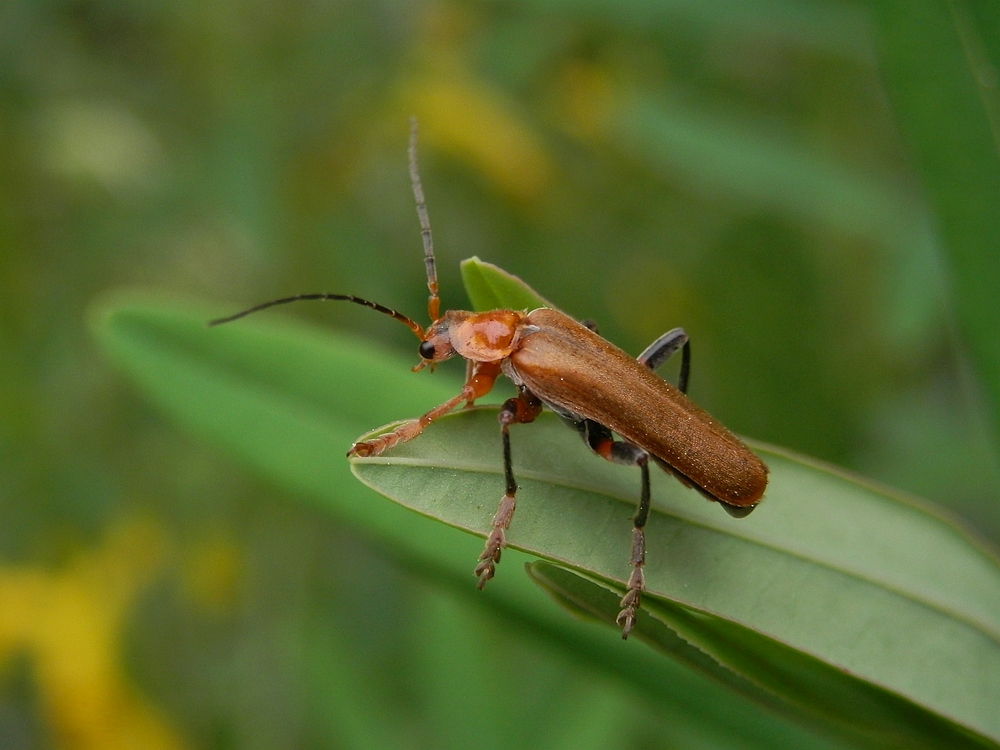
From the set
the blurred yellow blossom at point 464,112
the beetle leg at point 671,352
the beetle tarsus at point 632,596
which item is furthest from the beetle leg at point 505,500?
the blurred yellow blossom at point 464,112

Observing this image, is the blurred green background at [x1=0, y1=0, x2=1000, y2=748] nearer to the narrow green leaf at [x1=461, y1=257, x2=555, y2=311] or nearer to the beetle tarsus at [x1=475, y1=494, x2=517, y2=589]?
the beetle tarsus at [x1=475, y1=494, x2=517, y2=589]

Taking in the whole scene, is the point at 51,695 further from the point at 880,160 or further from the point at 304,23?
the point at 880,160

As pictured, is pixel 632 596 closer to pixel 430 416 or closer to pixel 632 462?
pixel 632 462

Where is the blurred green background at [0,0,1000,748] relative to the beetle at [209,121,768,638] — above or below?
below

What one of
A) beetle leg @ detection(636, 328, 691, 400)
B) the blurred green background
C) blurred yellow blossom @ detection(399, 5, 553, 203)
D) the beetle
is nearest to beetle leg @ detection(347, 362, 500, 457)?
the beetle

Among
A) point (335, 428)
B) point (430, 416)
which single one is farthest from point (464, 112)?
point (430, 416)
